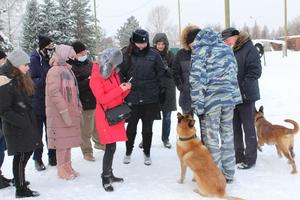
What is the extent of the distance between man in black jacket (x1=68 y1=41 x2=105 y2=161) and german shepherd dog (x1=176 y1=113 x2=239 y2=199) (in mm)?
1852

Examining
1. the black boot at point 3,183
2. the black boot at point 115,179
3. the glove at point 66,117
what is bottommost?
the black boot at point 115,179

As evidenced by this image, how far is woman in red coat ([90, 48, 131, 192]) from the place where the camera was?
4902 millimetres

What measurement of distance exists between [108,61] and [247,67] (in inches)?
78.3

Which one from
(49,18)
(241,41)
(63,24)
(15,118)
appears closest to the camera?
(15,118)

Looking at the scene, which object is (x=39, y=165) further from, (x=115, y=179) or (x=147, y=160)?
(x=147, y=160)

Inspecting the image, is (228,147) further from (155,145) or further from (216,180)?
(155,145)

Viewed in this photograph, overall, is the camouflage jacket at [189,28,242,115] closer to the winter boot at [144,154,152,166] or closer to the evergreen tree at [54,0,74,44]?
the winter boot at [144,154,152,166]

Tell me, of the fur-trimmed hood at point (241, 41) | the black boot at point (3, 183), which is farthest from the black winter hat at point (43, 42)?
the fur-trimmed hood at point (241, 41)

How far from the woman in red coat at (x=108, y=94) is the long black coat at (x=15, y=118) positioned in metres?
0.83

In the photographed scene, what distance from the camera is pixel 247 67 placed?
220 inches

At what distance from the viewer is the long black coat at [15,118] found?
15.3ft

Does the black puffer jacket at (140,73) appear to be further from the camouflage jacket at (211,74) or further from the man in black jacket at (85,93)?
the camouflage jacket at (211,74)

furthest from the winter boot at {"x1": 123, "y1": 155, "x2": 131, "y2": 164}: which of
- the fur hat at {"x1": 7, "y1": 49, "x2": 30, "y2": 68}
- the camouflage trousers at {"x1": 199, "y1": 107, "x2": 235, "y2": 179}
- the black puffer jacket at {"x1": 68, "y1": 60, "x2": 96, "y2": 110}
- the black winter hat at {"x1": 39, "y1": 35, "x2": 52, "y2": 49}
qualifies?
the fur hat at {"x1": 7, "y1": 49, "x2": 30, "y2": 68}

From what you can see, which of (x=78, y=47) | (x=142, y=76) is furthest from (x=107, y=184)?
(x=78, y=47)
